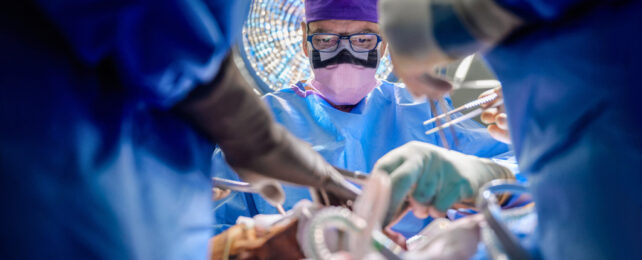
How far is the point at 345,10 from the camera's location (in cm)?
201

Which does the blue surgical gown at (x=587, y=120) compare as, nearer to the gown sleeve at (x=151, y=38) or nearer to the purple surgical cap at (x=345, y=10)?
the gown sleeve at (x=151, y=38)

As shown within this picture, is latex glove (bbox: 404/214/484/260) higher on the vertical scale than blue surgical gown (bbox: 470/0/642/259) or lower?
lower

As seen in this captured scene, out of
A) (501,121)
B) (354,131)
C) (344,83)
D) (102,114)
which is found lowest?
(354,131)

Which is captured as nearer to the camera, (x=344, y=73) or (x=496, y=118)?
(x=496, y=118)

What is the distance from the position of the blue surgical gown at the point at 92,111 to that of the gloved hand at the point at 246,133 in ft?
0.12

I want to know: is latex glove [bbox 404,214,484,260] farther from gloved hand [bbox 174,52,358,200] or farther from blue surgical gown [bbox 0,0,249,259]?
blue surgical gown [bbox 0,0,249,259]

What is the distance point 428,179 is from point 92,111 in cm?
66

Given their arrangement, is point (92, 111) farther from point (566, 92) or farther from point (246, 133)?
point (566, 92)

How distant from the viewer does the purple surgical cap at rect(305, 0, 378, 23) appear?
2012mm

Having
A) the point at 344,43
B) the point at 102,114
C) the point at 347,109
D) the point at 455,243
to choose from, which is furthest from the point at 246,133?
the point at 347,109

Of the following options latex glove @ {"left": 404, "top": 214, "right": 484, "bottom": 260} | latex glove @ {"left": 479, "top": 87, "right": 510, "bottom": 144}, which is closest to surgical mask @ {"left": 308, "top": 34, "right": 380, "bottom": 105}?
latex glove @ {"left": 479, "top": 87, "right": 510, "bottom": 144}

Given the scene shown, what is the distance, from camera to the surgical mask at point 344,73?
2.02m

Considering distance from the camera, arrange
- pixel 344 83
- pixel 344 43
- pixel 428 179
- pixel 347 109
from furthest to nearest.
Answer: pixel 347 109
pixel 344 83
pixel 344 43
pixel 428 179

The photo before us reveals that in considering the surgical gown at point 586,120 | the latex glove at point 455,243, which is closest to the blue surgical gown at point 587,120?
the surgical gown at point 586,120
